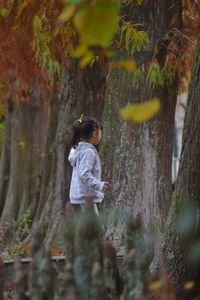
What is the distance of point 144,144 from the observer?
490 inches

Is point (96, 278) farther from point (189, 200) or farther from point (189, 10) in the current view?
point (189, 10)

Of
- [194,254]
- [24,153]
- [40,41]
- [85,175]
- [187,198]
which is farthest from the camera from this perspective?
[24,153]

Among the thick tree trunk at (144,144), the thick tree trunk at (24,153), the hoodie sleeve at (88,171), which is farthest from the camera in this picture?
the thick tree trunk at (24,153)

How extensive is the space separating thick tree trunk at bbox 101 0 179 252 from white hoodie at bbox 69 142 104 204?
6.41 feet

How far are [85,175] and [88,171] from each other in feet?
0.19

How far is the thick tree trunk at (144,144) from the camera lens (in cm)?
A: 1238

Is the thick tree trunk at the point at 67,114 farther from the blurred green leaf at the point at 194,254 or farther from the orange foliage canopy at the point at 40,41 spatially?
the blurred green leaf at the point at 194,254

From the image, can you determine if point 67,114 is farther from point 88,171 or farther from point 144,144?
point 88,171

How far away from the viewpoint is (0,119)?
26.2 metres

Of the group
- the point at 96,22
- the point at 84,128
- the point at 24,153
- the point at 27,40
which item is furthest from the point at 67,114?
the point at 96,22

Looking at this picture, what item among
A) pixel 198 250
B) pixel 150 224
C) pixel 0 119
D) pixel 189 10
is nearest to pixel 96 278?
pixel 198 250

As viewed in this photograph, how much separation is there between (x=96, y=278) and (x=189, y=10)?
9.80 m

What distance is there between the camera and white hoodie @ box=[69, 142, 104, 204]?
33.2 ft

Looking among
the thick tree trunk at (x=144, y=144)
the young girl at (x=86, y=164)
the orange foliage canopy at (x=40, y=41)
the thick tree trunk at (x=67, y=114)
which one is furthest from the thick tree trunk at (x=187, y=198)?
the thick tree trunk at (x=67, y=114)
